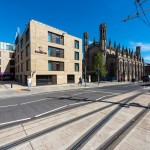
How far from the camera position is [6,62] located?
49.6 meters

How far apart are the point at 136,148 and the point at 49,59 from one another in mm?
24925

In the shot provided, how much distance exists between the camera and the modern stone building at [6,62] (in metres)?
48.7

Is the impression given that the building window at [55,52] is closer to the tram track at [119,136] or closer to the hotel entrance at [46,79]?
the hotel entrance at [46,79]

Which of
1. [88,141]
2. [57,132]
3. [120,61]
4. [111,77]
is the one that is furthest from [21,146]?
[120,61]

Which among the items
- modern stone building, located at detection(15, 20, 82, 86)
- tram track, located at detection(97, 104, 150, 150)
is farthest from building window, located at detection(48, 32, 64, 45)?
tram track, located at detection(97, 104, 150, 150)

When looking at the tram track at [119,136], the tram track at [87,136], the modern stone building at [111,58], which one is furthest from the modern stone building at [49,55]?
the tram track at [119,136]

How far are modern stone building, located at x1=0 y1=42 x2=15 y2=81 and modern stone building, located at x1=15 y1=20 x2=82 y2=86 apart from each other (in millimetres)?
26483

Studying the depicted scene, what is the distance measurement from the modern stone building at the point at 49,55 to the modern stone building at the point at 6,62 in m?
26.5

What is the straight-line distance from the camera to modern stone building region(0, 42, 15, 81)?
1916 inches

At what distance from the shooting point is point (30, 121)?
5.43 meters

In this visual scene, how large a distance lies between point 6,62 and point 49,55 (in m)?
32.8

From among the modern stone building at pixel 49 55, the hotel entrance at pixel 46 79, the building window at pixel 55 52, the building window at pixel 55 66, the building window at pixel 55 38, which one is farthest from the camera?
the building window at pixel 55 38

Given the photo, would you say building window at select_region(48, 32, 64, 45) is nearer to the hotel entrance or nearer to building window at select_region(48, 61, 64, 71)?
building window at select_region(48, 61, 64, 71)

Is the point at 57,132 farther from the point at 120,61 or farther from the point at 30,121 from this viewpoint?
the point at 120,61
